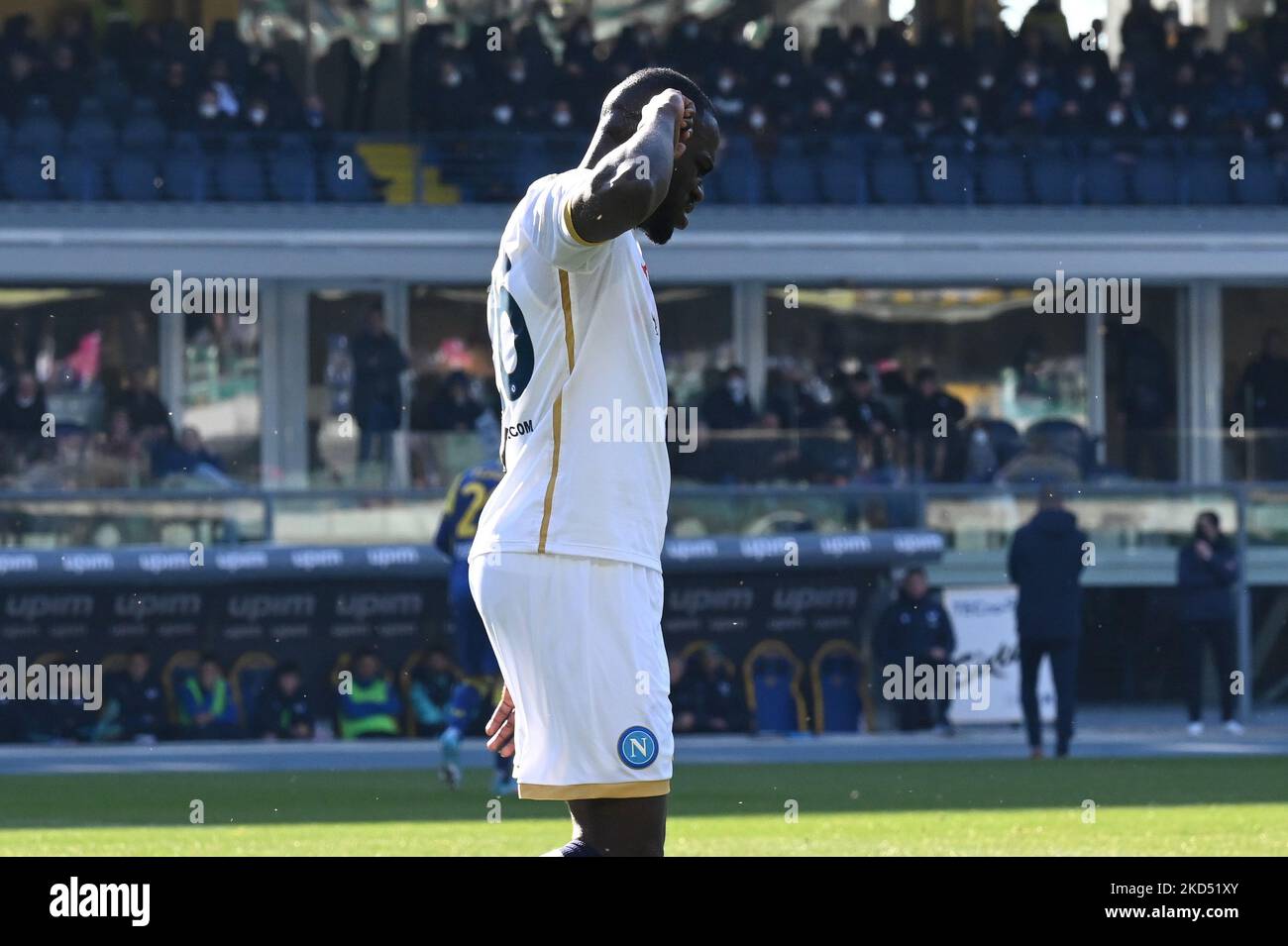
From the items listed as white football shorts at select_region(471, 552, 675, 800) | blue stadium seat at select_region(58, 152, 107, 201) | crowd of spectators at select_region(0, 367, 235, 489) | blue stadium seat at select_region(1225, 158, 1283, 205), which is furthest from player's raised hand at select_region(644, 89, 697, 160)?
blue stadium seat at select_region(1225, 158, 1283, 205)

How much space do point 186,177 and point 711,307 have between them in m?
5.52

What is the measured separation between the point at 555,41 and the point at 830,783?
1240 centimetres

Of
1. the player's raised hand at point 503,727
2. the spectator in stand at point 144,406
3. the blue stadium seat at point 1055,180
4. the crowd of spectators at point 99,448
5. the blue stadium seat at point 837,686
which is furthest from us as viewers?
the blue stadium seat at point 1055,180

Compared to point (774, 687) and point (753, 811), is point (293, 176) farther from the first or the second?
point (753, 811)

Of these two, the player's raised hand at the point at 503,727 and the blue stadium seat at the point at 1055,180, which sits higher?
the blue stadium seat at the point at 1055,180

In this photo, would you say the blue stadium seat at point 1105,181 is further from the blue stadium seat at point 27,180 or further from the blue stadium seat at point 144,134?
the blue stadium seat at point 27,180

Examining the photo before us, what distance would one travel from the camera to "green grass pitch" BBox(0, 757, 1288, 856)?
28.9 feet

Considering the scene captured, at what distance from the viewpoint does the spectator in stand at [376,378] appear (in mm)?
18469

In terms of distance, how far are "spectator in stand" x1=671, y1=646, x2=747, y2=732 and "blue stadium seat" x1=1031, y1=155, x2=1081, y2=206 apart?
8.00m

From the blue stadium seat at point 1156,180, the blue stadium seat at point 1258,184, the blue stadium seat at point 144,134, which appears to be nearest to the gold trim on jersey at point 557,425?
the blue stadium seat at point 144,134

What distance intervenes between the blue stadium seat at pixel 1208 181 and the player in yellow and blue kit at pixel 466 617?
1256cm

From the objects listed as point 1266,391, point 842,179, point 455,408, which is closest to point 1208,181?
point 1266,391
